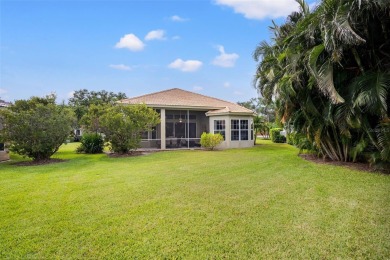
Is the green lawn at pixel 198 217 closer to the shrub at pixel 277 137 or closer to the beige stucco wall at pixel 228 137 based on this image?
the beige stucco wall at pixel 228 137

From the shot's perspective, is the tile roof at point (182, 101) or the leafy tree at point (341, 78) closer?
the leafy tree at point (341, 78)

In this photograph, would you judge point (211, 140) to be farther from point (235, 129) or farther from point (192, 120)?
point (192, 120)

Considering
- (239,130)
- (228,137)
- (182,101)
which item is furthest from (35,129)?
(239,130)

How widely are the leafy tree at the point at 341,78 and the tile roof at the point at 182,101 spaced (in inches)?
354

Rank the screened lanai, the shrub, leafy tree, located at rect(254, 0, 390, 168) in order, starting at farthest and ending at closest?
the shrub, the screened lanai, leafy tree, located at rect(254, 0, 390, 168)

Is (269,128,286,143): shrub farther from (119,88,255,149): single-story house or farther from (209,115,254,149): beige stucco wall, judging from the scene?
(209,115,254,149): beige stucco wall

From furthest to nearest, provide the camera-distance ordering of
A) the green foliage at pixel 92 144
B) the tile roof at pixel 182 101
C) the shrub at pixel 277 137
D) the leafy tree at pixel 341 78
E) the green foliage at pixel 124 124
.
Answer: the shrub at pixel 277 137 → the tile roof at pixel 182 101 → the green foliage at pixel 92 144 → the green foliage at pixel 124 124 → the leafy tree at pixel 341 78

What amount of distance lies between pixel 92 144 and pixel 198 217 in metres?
15.0

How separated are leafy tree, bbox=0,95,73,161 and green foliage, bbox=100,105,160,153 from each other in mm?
2302

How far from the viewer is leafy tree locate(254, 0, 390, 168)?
6949 mm

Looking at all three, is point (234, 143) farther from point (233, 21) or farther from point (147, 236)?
point (147, 236)

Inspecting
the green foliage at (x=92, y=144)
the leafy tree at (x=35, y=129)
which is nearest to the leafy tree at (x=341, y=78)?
the leafy tree at (x=35, y=129)

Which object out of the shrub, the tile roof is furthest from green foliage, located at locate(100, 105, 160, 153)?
the shrub

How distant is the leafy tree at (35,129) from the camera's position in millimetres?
11633
